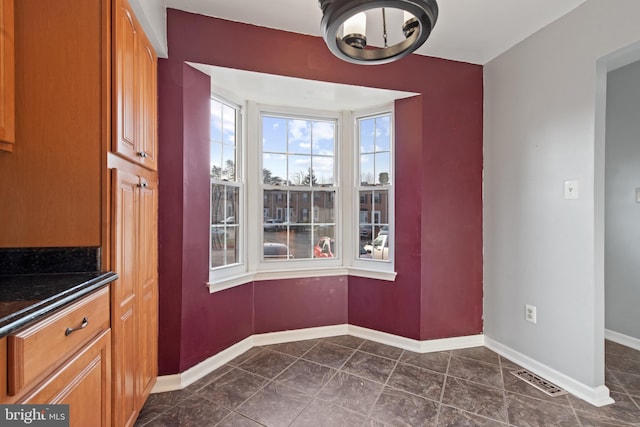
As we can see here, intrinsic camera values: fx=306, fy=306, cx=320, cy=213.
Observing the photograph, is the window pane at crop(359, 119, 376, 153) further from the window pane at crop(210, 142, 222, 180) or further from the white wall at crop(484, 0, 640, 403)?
the window pane at crop(210, 142, 222, 180)

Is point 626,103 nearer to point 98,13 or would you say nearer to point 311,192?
point 311,192

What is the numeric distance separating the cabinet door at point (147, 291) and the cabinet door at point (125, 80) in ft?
0.97

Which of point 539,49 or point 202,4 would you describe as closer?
point 202,4

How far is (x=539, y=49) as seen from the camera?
2334mm

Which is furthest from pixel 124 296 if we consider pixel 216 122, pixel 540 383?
pixel 540 383

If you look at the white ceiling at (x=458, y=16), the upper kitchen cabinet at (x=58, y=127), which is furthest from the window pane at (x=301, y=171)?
the upper kitchen cabinet at (x=58, y=127)

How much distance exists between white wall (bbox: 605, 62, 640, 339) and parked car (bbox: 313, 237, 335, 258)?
263 centimetres

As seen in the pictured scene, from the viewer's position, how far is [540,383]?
85.4 inches

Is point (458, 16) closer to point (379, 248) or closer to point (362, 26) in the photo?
point (362, 26)

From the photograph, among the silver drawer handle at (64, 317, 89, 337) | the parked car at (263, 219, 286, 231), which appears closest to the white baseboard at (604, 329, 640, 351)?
the parked car at (263, 219, 286, 231)

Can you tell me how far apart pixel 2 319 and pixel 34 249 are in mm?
687

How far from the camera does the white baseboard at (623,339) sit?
2670 millimetres

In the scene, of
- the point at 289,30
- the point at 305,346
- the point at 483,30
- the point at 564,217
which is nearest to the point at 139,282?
the point at 305,346

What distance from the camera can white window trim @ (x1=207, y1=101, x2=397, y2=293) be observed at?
2775mm
